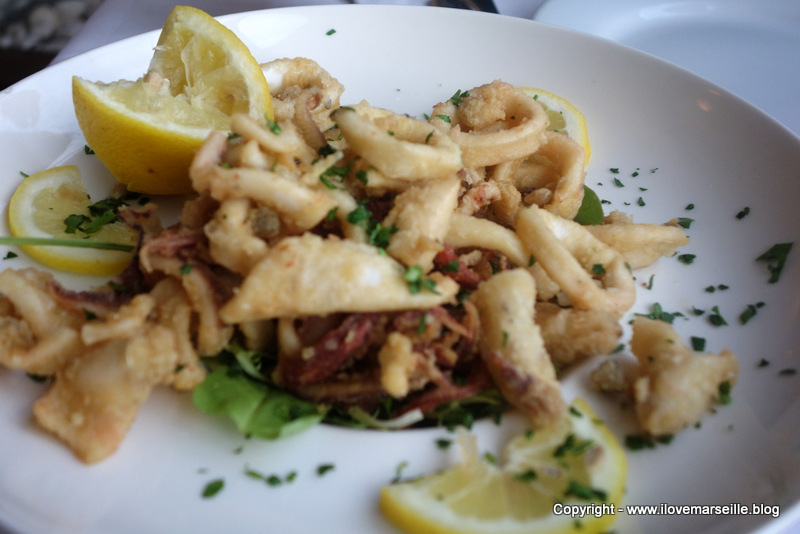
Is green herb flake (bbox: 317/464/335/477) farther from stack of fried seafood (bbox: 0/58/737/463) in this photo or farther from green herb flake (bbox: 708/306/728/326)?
green herb flake (bbox: 708/306/728/326)

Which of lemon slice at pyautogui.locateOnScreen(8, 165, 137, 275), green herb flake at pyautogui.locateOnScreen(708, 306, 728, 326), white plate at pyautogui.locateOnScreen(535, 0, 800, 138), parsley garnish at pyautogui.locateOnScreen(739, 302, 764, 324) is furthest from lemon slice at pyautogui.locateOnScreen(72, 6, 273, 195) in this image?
white plate at pyautogui.locateOnScreen(535, 0, 800, 138)

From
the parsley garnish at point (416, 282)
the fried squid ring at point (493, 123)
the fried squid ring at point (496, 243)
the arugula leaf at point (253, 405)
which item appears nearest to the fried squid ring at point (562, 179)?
the fried squid ring at point (493, 123)

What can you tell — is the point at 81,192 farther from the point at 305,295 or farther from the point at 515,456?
the point at 515,456

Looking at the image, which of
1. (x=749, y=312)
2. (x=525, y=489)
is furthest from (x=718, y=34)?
(x=525, y=489)

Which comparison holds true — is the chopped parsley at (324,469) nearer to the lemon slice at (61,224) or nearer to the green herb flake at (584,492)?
the green herb flake at (584,492)

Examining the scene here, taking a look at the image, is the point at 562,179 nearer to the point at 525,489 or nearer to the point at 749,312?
the point at 749,312

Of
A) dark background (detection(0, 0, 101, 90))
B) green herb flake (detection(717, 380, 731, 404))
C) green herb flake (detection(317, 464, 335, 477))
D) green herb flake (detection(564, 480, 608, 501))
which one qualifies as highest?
green herb flake (detection(564, 480, 608, 501))

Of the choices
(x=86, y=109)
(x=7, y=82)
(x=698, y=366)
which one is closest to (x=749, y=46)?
(x=698, y=366)
